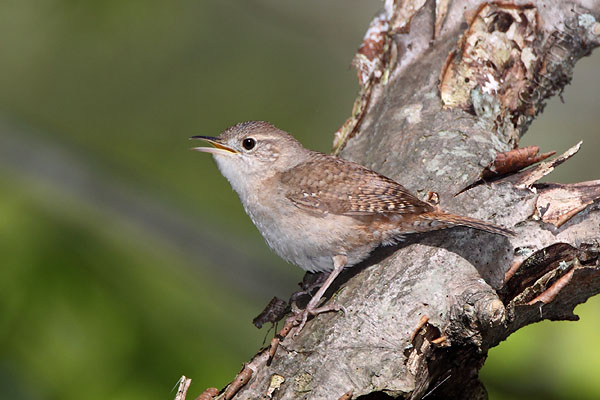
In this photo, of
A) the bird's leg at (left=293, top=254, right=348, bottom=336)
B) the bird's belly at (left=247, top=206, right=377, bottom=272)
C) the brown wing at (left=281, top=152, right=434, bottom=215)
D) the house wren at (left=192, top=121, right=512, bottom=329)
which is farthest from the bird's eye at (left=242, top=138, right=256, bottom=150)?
the bird's leg at (left=293, top=254, right=348, bottom=336)

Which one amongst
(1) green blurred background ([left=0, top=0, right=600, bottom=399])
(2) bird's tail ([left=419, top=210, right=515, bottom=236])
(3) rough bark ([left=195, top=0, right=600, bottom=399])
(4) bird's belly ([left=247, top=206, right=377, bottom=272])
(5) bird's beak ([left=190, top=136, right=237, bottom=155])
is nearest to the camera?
(3) rough bark ([left=195, top=0, right=600, bottom=399])

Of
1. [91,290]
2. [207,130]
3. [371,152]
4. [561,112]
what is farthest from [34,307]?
[561,112]

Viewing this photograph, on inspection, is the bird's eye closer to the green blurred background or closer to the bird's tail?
the green blurred background

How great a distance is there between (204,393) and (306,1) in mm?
4141

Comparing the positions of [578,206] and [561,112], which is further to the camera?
[561,112]

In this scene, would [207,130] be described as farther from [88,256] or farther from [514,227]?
[514,227]

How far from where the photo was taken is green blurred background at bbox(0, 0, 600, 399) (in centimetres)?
286

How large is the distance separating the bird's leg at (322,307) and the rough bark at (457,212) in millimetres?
41

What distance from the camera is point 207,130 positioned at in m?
5.31

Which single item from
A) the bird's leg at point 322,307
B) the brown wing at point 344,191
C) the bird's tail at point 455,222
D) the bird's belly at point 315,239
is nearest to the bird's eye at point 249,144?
the brown wing at point 344,191

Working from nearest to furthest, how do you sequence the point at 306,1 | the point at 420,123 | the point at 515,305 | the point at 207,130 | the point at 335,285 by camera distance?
the point at 515,305
the point at 335,285
the point at 420,123
the point at 207,130
the point at 306,1

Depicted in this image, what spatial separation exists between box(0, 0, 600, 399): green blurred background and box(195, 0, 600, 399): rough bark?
523mm

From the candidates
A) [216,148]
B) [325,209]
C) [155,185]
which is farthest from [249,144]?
[155,185]

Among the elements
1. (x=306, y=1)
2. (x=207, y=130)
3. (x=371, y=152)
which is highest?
(x=306, y=1)
